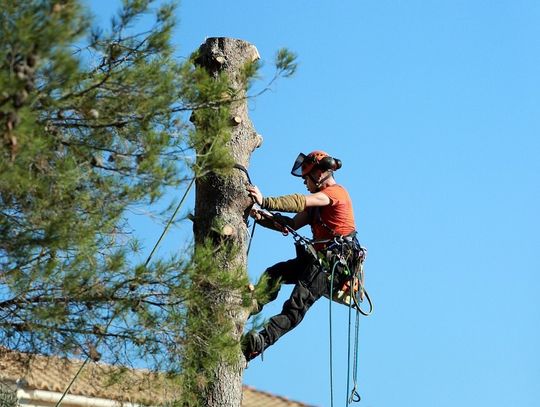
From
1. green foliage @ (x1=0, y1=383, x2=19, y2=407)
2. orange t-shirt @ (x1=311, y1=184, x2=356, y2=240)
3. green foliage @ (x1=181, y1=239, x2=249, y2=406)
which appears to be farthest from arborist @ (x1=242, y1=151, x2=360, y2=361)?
green foliage @ (x1=0, y1=383, x2=19, y2=407)

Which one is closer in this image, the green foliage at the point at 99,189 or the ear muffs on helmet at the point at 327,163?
the green foliage at the point at 99,189

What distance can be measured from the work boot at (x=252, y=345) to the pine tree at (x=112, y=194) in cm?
21

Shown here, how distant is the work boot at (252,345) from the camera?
9.14 m

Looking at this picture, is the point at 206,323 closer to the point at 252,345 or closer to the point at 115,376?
the point at 252,345

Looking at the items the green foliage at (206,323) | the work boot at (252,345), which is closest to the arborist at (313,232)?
the work boot at (252,345)

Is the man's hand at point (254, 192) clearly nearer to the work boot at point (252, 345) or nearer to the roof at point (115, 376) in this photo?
the work boot at point (252, 345)

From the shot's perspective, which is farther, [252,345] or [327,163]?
[327,163]

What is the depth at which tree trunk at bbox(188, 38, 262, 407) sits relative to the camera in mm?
8805

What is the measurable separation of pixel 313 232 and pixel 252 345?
144cm

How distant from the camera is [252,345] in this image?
9.20m

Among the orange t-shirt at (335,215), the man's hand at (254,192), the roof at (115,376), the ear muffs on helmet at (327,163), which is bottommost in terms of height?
the roof at (115,376)

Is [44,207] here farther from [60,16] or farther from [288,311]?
[288,311]

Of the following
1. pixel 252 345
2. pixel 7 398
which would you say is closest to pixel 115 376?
pixel 252 345

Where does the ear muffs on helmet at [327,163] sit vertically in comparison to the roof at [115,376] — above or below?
above
